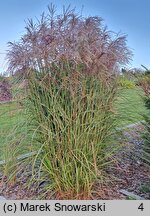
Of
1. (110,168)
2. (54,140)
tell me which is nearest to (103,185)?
(110,168)

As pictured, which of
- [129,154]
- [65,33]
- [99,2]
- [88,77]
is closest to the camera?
[65,33]

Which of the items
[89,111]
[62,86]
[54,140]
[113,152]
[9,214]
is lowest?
[9,214]

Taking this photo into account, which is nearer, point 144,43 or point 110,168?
point 110,168

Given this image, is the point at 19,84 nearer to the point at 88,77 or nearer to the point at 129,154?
the point at 88,77

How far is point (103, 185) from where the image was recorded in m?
2.80

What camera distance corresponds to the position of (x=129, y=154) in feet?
11.6

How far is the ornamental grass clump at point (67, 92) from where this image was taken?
8.11 ft

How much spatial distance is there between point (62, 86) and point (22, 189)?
1.23 meters

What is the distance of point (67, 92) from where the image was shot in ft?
8.48

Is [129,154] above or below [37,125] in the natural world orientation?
below

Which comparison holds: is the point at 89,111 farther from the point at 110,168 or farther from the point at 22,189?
the point at 22,189

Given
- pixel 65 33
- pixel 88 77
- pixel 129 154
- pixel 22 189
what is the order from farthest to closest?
pixel 129 154 → pixel 22 189 → pixel 88 77 → pixel 65 33

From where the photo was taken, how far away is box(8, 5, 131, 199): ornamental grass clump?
2471 millimetres

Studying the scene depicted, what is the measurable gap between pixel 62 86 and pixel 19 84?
48cm
